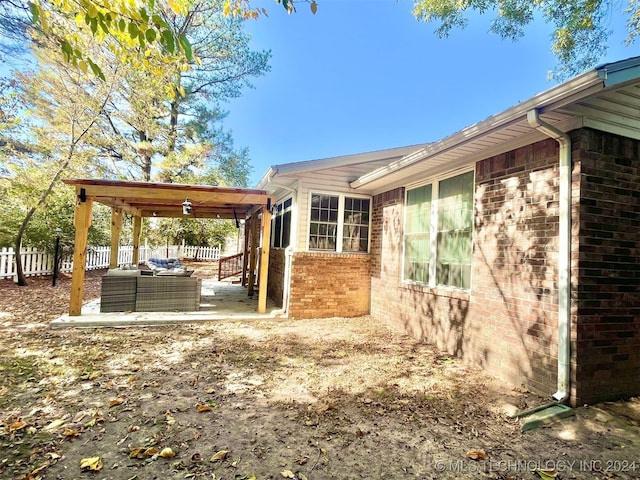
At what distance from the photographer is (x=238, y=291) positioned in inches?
428

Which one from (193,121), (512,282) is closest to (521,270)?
(512,282)

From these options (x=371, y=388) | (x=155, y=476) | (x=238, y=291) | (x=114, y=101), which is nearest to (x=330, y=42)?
(x=114, y=101)

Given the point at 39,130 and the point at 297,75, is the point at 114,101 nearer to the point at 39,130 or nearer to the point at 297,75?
the point at 39,130

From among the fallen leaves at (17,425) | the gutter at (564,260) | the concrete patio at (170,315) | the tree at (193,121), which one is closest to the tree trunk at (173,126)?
the tree at (193,121)

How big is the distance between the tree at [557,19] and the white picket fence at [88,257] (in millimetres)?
12928

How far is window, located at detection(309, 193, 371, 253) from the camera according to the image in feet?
23.1

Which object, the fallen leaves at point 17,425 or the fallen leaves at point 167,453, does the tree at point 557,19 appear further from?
the fallen leaves at point 17,425

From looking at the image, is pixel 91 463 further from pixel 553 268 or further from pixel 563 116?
pixel 563 116

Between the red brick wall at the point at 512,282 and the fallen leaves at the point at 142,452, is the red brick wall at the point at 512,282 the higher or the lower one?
the higher one

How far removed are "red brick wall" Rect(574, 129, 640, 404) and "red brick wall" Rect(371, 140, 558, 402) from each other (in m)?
0.25

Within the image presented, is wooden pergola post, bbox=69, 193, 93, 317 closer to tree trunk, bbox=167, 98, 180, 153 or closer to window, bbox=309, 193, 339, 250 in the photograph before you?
window, bbox=309, 193, 339, 250

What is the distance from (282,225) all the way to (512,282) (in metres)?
6.11

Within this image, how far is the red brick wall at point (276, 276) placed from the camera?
8039mm

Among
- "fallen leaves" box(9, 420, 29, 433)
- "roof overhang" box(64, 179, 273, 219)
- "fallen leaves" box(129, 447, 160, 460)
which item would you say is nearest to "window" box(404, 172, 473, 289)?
"roof overhang" box(64, 179, 273, 219)
